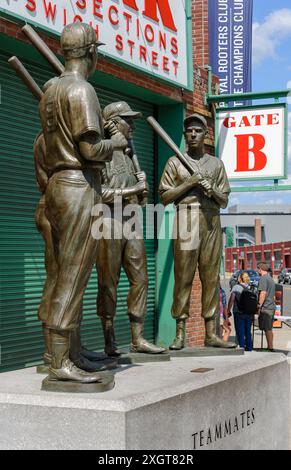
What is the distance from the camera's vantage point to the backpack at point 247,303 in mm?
12297

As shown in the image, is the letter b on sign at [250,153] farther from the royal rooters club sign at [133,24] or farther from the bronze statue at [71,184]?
the bronze statue at [71,184]

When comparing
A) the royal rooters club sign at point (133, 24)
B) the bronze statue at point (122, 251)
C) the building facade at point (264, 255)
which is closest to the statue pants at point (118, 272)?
the bronze statue at point (122, 251)

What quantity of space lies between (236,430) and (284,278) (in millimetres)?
54306

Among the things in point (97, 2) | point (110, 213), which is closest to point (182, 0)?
point (97, 2)

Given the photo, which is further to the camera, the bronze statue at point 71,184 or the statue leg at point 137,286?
the statue leg at point 137,286

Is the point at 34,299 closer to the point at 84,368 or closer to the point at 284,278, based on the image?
the point at 84,368

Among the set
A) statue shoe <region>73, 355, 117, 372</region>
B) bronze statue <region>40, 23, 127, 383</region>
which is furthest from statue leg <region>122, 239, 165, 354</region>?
bronze statue <region>40, 23, 127, 383</region>

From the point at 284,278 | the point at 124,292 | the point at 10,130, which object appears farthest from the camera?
the point at 284,278

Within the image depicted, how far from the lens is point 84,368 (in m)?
5.16

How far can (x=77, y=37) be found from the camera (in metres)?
4.64

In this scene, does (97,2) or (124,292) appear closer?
A: (97,2)

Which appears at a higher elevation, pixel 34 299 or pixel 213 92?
pixel 213 92

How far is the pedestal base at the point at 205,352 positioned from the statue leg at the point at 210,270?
99 mm

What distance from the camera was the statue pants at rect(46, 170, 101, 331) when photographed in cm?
454
